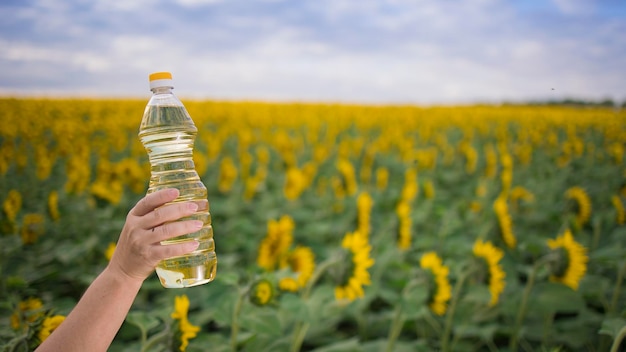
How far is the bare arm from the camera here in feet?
3.16

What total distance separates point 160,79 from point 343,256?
1.27m

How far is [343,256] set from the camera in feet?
6.84

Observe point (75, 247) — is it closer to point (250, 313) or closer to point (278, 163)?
point (250, 313)

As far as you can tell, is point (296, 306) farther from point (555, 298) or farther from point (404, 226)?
point (404, 226)

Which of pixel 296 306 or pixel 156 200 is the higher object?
pixel 156 200

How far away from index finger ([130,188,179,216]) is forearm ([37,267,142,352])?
154 millimetres

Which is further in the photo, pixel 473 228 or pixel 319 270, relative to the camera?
pixel 473 228

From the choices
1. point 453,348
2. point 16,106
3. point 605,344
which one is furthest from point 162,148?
point 16,106

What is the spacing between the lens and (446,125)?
12117mm

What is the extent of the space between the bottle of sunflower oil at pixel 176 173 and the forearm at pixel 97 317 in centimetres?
9

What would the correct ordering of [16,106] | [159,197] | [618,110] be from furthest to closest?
[618,110], [16,106], [159,197]

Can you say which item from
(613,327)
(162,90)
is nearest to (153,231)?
(162,90)

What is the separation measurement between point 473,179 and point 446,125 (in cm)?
517

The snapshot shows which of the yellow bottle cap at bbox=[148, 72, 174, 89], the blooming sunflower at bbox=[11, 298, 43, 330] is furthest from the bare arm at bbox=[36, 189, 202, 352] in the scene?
the blooming sunflower at bbox=[11, 298, 43, 330]
